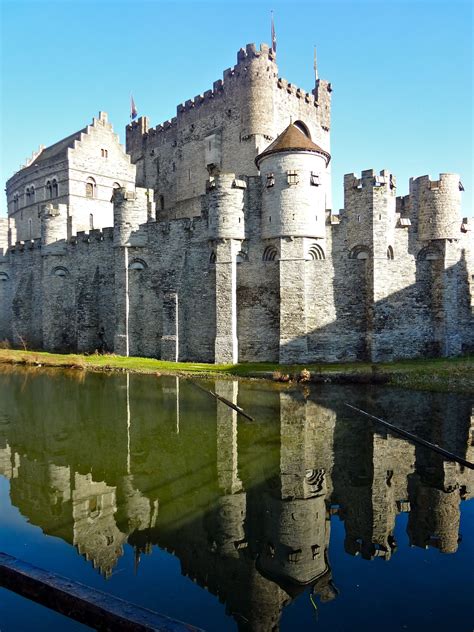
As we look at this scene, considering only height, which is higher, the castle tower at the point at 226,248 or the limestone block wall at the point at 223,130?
the limestone block wall at the point at 223,130

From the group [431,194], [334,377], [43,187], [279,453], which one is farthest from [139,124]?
[279,453]

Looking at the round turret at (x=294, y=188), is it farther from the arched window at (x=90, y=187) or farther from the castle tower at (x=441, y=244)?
the arched window at (x=90, y=187)

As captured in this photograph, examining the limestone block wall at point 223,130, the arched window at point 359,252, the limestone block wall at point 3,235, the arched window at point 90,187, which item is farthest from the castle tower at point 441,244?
the limestone block wall at point 3,235

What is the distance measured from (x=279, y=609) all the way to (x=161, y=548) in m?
2.13

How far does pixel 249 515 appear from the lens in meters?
7.93

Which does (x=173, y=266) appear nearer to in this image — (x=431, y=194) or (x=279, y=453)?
(x=431, y=194)

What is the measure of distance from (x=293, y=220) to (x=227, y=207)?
3.32 metres

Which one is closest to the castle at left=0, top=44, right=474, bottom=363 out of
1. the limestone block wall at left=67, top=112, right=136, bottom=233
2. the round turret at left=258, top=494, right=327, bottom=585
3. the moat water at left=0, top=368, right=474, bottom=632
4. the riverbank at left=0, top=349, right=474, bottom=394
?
the riverbank at left=0, top=349, right=474, bottom=394

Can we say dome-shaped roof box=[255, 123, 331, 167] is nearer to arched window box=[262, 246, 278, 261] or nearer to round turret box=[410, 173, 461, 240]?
arched window box=[262, 246, 278, 261]

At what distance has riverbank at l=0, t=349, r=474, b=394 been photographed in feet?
59.2

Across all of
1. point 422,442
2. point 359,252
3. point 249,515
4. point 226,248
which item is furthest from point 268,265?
point 249,515

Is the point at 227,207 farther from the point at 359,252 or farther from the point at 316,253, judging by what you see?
the point at 359,252

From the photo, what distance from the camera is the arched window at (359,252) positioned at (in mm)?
22766

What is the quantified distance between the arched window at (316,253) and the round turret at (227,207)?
11.6 feet
